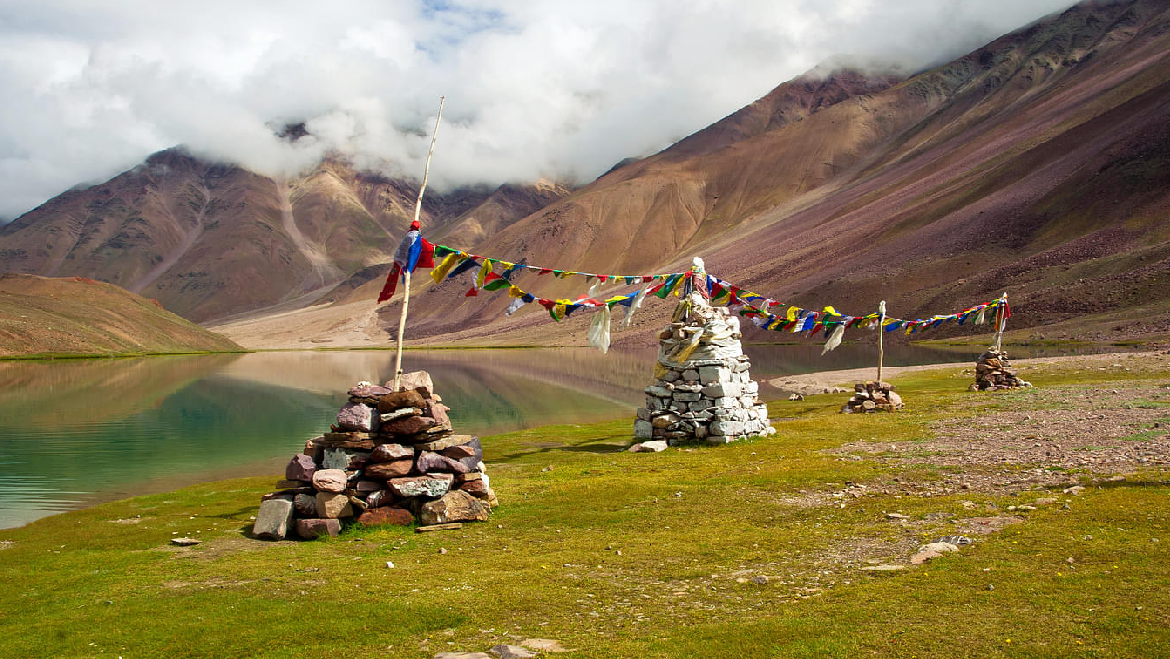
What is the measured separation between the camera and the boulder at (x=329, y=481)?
1237cm

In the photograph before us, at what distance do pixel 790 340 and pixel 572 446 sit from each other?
8241 cm

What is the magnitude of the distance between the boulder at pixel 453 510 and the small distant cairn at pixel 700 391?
8.17m

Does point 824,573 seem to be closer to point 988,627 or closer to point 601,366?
point 988,627

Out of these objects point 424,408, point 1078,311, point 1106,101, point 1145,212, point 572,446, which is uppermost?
point 1106,101

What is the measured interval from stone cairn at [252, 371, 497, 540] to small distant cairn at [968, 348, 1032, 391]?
24647mm

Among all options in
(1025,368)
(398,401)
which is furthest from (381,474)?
(1025,368)

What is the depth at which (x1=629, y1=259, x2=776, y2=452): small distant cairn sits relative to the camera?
20.4 metres

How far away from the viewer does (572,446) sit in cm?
2280

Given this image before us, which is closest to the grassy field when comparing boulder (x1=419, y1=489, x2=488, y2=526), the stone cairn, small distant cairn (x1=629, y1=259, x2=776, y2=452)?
boulder (x1=419, y1=489, x2=488, y2=526)

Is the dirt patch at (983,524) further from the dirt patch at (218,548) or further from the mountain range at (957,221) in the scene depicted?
the mountain range at (957,221)

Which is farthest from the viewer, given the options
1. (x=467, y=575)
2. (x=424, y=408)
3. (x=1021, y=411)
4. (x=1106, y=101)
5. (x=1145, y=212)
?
(x=1106, y=101)

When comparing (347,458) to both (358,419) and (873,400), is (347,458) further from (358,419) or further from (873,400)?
(873,400)

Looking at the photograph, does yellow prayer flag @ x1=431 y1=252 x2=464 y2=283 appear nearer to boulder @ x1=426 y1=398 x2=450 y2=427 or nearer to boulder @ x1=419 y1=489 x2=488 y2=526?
boulder @ x1=426 y1=398 x2=450 y2=427

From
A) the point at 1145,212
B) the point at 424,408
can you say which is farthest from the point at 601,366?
the point at 1145,212
